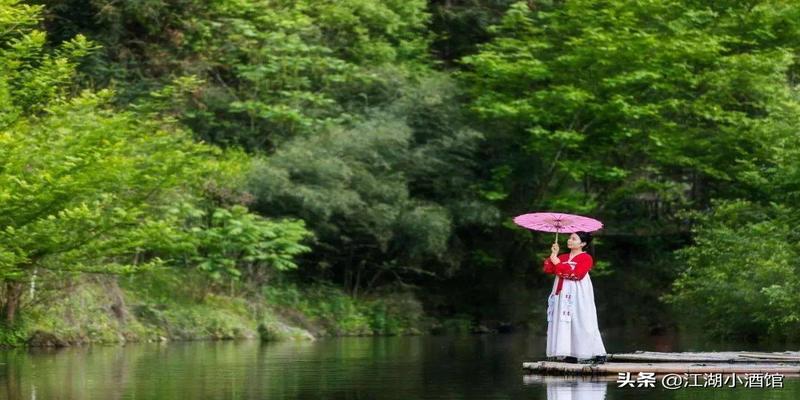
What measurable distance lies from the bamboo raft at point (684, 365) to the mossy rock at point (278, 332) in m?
14.1

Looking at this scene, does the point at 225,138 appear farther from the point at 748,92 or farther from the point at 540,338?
the point at 748,92

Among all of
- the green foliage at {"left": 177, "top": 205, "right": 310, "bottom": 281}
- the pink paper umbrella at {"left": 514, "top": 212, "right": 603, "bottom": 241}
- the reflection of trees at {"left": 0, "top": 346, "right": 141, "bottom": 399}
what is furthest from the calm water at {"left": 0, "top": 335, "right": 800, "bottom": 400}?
the green foliage at {"left": 177, "top": 205, "right": 310, "bottom": 281}

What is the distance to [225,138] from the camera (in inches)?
1439

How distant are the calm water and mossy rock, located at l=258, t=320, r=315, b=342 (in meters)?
4.29

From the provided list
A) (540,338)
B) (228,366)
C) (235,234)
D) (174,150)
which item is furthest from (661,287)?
(228,366)

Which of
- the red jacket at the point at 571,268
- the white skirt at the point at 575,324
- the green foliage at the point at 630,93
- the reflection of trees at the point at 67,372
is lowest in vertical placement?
the reflection of trees at the point at 67,372

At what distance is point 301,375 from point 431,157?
68.3 feet

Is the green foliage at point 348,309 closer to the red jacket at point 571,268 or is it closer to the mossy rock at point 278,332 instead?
the mossy rock at point 278,332

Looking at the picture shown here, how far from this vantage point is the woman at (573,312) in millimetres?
17828

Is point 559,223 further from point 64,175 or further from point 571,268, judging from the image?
point 64,175

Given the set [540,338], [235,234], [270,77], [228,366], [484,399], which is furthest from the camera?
[270,77]

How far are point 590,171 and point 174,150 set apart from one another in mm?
14890

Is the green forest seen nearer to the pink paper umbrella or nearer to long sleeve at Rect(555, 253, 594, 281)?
the pink paper umbrella

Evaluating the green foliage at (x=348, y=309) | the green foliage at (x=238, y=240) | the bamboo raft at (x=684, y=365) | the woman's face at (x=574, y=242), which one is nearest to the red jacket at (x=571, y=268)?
the woman's face at (x=574, y=242)
